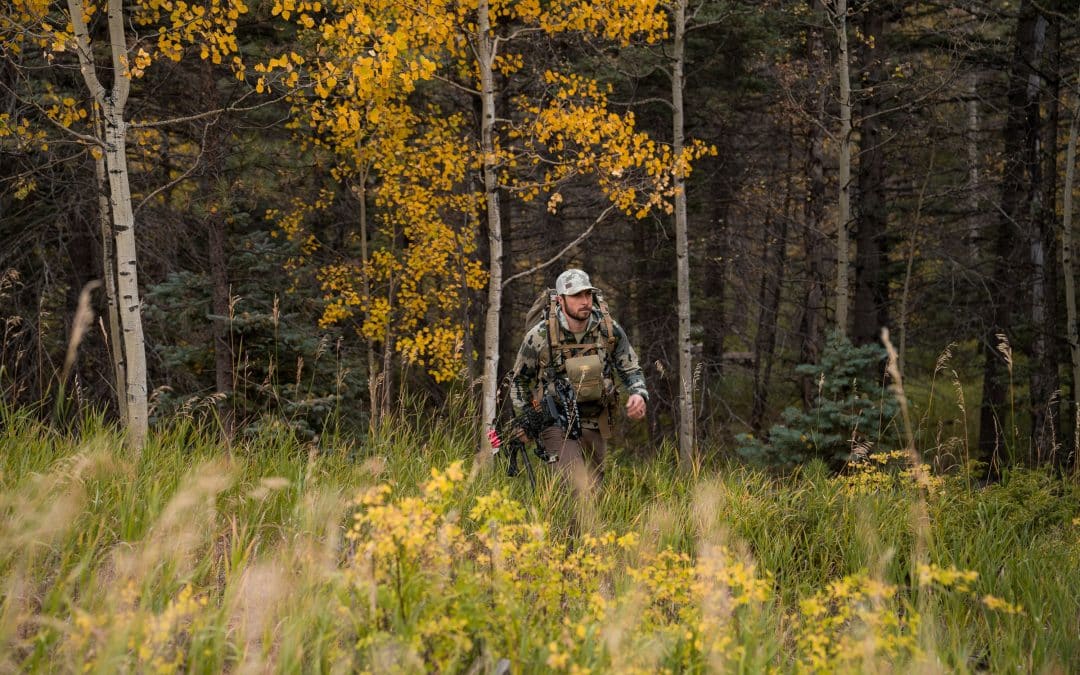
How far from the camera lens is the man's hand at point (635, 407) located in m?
5.24

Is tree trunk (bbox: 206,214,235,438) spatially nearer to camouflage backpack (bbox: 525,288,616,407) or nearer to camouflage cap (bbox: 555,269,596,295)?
camouflage backpack (bbox: 525,288,616,407)

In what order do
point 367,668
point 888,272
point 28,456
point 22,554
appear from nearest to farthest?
point 367,668
point 22,554
point 28,456
point 888,272

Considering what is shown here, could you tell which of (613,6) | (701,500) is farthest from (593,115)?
(701,500)

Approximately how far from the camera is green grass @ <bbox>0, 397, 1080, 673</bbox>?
103 inches

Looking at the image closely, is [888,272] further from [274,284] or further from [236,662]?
[236,662]

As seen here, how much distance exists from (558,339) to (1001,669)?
3.23m

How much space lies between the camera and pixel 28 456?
4375 mm

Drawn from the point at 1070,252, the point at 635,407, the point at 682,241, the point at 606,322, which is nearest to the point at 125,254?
the point at 606,322

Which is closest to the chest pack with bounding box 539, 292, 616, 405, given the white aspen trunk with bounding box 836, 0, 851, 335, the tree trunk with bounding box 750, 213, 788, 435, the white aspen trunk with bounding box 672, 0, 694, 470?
the white aspen trunk with bounding box 672, 0, 694, 470

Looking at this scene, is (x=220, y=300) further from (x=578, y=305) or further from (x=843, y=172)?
(x=843, y=172)

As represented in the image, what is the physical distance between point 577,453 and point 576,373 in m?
0.58

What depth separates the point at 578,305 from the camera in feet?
18.1

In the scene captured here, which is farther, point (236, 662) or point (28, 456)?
point (28, 456)

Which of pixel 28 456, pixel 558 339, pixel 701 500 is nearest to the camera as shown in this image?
pixel 28 456
